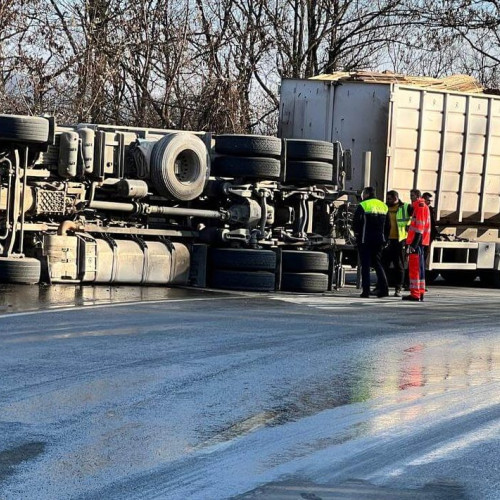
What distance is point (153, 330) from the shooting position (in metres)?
10.3

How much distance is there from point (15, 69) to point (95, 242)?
10.8 meters

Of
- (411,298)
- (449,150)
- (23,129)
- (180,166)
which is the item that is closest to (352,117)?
(449,150)

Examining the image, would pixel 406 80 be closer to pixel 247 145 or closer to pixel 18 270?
pixel 247 145

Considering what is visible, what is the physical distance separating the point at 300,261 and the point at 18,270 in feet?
12.4

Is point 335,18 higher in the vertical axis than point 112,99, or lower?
higher

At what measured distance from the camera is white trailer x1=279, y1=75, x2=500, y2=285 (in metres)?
17.8

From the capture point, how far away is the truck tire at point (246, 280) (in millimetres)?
15250

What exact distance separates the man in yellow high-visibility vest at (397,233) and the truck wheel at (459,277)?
3438 mm

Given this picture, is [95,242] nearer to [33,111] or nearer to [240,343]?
[240,343]

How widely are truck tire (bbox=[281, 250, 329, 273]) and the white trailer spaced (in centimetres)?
175

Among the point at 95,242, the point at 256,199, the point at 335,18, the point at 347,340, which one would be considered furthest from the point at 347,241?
the point at 335,18

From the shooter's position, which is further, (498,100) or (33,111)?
(33,111)

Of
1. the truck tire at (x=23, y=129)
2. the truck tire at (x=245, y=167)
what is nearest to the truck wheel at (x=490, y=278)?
the truck tire at (x=245, y=167)

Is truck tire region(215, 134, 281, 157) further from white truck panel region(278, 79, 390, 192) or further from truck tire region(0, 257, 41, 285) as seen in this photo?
truck tire region(0, 257, 41, 285)
